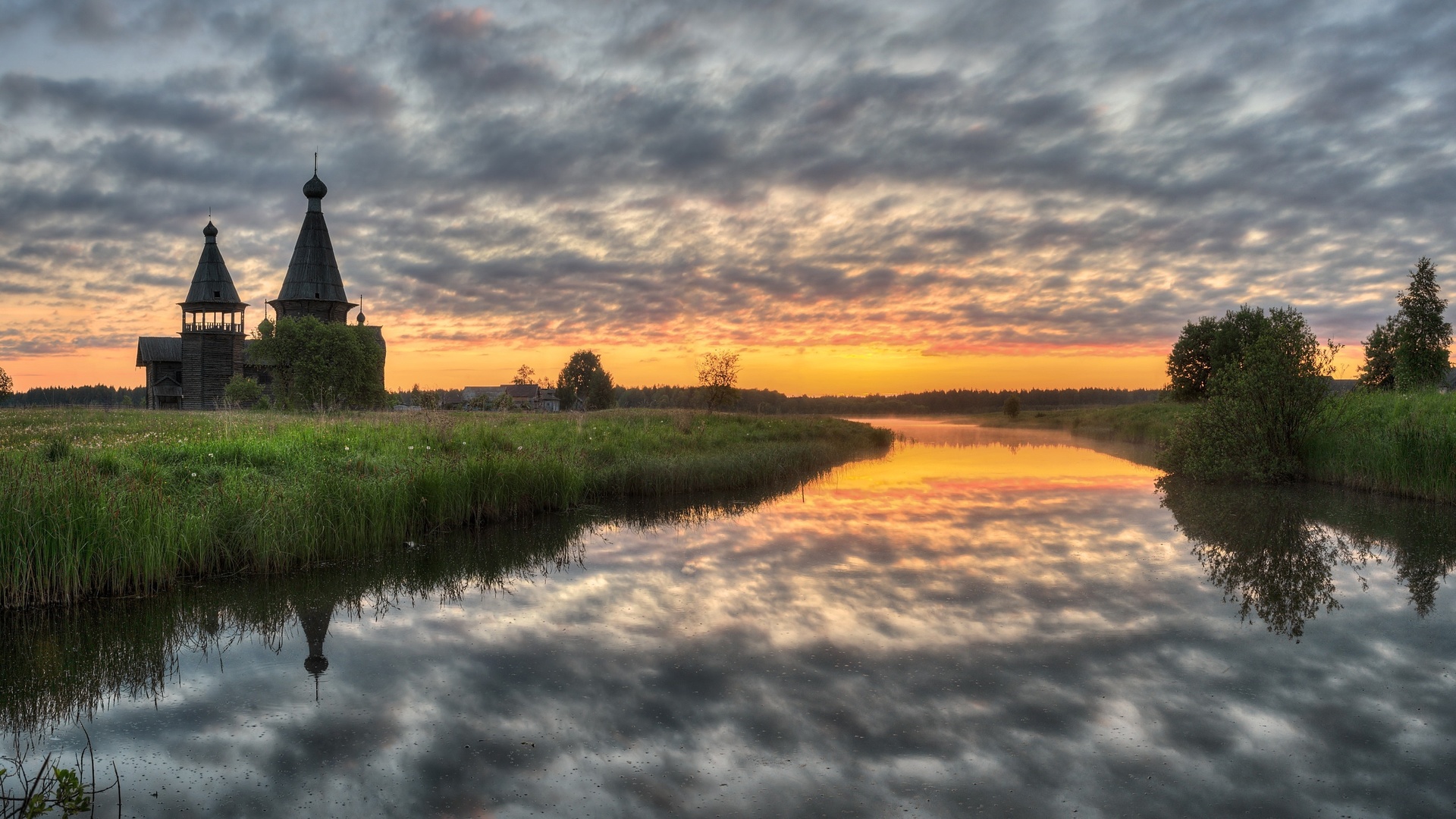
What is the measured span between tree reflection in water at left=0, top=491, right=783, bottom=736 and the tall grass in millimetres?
19087

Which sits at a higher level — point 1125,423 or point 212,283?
point 212,283

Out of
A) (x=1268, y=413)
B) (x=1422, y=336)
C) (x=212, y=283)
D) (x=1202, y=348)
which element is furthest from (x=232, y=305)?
(x=1422, y=336)

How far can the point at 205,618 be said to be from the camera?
7938mm

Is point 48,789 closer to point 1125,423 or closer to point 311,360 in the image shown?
point 311,360

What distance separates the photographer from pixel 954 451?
35500mm

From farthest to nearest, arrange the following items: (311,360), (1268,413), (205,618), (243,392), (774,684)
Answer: (243,392), (311,360), (1268,413), (205,618), (774,684)

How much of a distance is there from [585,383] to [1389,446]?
94194 mm

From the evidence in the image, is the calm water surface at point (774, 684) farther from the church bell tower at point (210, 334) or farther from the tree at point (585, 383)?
the tree at point (585, 383)

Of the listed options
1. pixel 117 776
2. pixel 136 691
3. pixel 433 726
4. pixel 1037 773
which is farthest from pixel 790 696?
pixel 136 691

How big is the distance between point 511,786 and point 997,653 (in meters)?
4.58

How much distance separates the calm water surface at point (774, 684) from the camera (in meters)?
4.56

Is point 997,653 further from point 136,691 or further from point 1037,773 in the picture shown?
point 136,691

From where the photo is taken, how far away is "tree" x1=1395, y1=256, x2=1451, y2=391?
4641 centimetres

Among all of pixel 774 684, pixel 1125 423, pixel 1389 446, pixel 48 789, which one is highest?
pixel 1389 446
